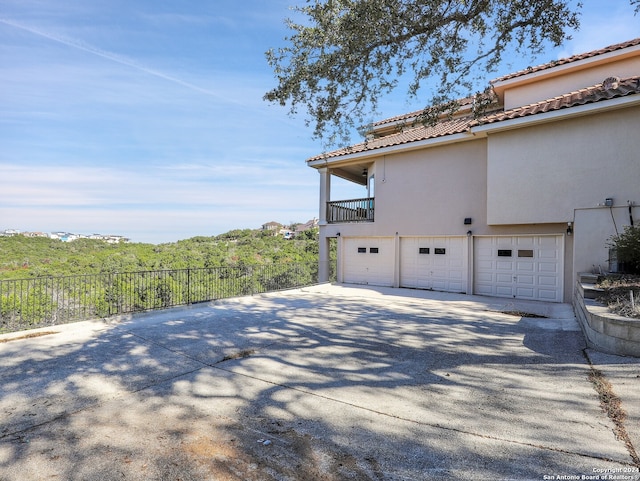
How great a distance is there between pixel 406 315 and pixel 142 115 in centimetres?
1425

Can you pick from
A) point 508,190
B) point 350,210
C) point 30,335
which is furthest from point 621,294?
point 350,210

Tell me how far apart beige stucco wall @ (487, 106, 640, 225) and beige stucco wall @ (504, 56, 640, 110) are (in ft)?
10.2

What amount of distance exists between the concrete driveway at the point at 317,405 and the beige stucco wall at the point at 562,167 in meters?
4.41

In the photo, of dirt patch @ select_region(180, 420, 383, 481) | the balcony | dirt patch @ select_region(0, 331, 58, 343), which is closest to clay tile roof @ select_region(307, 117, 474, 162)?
the balcony

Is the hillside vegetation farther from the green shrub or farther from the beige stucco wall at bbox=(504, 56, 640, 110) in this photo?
the green shrub

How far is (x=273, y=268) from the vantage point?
1366 cm

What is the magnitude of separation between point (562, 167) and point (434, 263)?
4855 millimetres

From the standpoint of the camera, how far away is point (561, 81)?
1167 cm

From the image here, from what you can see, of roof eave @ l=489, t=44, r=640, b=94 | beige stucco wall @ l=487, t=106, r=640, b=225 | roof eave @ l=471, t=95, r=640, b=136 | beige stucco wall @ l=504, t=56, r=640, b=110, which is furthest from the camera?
beige stucco wall @ l=504, t=56, r=640, b=110

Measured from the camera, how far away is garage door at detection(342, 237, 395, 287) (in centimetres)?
1364

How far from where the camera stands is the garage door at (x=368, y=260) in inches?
537

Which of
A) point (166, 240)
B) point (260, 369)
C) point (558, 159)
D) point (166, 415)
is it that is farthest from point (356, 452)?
point (166, 240)

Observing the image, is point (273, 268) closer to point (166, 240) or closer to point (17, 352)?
point (17, 352)

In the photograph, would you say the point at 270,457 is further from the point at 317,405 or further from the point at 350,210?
the point at 350,210
